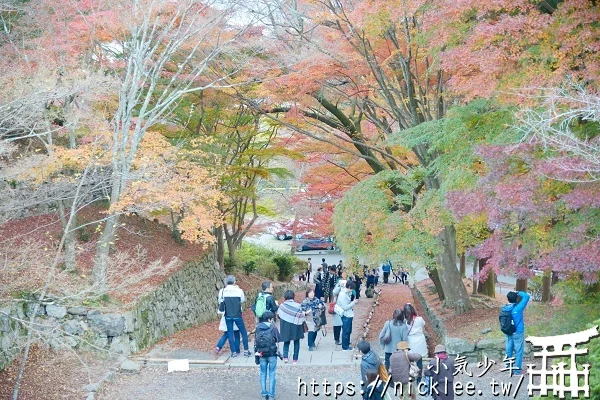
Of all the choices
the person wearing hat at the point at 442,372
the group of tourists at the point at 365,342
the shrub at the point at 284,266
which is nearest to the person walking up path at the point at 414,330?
the group of tourists at the point at 365,342

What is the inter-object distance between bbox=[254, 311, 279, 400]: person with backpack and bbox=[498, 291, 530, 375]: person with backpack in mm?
3547

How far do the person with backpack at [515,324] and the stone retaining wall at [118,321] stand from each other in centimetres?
614

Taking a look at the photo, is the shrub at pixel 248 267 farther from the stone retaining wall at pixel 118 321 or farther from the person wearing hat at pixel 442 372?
the person wearing hat at pixel 442 372

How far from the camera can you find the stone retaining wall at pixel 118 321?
11.2 m

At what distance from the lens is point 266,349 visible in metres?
9.04

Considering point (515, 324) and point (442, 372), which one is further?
point (515, 324)

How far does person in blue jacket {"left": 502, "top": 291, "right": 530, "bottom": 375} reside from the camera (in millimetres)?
10000

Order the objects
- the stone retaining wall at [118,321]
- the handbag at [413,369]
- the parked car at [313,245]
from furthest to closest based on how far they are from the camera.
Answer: the parked car at [313,245]
the stone retaining wall at [118,321]
the handbag at [413,369]

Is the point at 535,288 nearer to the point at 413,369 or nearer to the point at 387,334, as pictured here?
the point at 387,334

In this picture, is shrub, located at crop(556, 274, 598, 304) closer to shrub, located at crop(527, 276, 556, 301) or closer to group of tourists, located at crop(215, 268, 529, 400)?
group of tourists, located at crop(215, 268, 529, 400)

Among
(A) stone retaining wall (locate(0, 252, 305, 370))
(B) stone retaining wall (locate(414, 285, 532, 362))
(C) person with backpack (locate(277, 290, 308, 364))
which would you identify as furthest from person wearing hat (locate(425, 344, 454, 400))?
(A) stone retaining wall (locate(0, 252, 305, 370))

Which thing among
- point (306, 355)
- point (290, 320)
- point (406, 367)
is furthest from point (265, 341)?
point (306, 355)

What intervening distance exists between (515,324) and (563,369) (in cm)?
306

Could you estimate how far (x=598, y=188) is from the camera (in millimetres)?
8414
